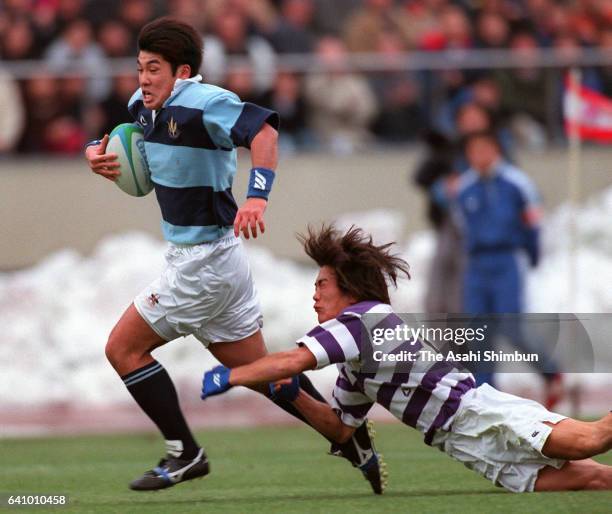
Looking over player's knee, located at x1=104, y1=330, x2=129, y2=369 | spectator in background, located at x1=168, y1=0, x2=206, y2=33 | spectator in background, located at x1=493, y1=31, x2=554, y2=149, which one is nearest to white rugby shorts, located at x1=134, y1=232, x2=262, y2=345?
player's knee, located at x1=104, y1=330, x2=129, y2=369

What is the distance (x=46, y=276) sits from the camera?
1277cm

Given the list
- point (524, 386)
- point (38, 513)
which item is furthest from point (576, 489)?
point (524, 386)

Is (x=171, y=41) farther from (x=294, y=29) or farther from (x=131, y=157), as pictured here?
(x=294, y=29)

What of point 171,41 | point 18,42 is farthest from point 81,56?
point 171,41

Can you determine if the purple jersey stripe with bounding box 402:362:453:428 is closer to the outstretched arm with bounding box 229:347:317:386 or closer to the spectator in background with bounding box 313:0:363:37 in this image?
the outstretched arm with bounding box 229:347:317:386

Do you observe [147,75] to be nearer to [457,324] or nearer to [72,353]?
[457,324]

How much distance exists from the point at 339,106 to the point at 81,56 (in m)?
2.24

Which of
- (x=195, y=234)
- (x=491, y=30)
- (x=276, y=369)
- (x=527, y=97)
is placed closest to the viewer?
(x=276, y=369)

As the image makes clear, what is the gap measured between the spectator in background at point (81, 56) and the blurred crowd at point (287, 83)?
0.4 inches

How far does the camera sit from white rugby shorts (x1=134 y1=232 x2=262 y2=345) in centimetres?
657

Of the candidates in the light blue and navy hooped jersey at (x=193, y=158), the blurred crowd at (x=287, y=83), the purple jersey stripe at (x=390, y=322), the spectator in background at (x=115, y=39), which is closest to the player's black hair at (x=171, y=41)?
the light blue and navy hooped jersey at (x=193, y=158)

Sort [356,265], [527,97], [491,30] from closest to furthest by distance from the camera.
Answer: [356,265] < [527,97] < [491,30]

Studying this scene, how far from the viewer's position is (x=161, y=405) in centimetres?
662

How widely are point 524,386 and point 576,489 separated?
18.2 feet
